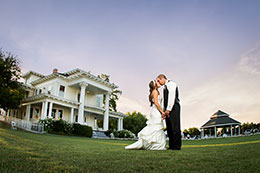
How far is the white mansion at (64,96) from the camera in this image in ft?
A: 85.5

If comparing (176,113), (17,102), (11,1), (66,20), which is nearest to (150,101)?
(176,113)

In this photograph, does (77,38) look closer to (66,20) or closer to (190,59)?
(66,20)

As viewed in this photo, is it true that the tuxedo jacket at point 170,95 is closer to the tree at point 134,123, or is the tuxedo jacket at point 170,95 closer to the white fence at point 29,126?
the white fence at point 29,126

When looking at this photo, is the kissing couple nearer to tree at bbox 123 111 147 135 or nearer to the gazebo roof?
the gazebo roof

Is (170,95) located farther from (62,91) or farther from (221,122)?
(221,122)

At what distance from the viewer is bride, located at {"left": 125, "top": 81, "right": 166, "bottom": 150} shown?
543cm

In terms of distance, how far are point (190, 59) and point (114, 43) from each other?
20.8 ft

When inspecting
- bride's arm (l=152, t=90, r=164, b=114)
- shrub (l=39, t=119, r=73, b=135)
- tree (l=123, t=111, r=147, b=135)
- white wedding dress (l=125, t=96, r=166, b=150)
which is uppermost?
bride's arm (l=152, t=90, r=164, b=114)

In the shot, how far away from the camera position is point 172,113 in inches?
221

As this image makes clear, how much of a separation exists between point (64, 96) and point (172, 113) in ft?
80.9

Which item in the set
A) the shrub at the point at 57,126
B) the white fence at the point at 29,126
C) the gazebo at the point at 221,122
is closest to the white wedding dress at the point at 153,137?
the white fence at the point at 29,126

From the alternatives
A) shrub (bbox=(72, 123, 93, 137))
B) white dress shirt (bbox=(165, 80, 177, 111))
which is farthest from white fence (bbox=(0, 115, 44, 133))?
white dress shirt (bbox=(165, 80, 177, 111))

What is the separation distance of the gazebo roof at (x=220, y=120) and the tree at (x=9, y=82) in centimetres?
3338

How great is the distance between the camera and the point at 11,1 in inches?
494
